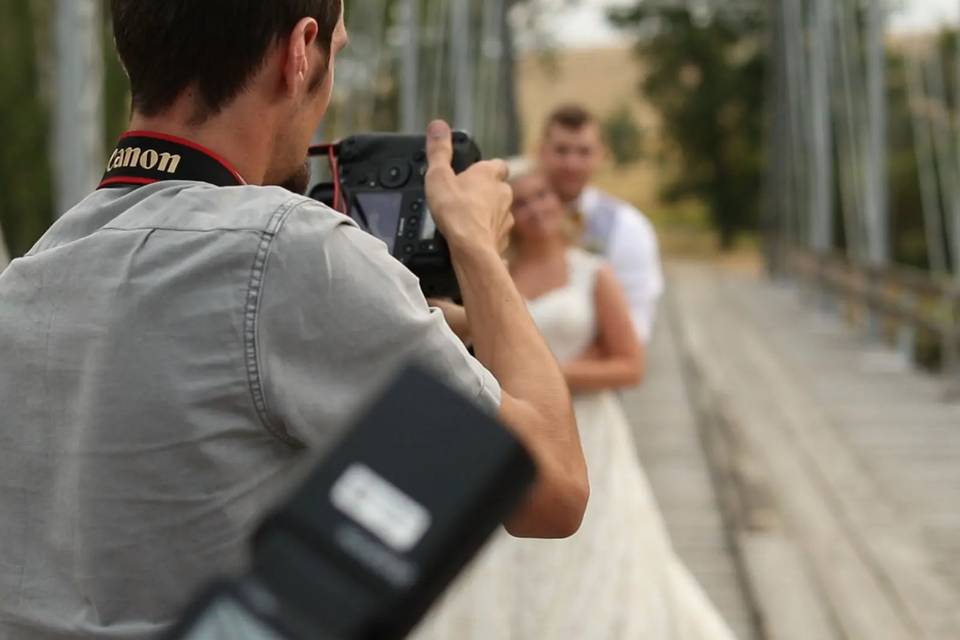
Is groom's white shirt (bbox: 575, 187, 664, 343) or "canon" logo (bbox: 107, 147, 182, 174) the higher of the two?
"canon" logo (bbox: 107, 147, 182, 174)

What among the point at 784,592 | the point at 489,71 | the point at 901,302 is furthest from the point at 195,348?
the point at 489,71

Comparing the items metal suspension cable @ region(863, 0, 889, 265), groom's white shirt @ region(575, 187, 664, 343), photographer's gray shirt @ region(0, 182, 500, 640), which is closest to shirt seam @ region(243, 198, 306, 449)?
photographer's gray shirt @ region(0, 182, 500, 640)

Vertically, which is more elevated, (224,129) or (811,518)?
(224,129)

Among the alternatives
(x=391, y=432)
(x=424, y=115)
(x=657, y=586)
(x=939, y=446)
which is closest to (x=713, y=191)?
(x=424, y=115)

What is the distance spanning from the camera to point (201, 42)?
126 centimetres

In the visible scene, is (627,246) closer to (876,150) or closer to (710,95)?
(876,150)

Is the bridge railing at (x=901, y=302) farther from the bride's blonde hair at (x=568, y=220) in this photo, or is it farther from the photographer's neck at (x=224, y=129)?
the photographer's neck at (x=224, y=129)

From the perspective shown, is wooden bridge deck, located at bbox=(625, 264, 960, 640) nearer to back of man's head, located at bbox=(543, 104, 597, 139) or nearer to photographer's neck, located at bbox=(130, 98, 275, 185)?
back of man's head, located at bbox=(543, 104, 597, 139)

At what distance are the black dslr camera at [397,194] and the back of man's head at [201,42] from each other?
261 mm

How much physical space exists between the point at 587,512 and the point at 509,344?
8.59 ft

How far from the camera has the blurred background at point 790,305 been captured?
529cm

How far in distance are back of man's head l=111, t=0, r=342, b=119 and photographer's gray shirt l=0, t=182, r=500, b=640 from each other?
8 cm

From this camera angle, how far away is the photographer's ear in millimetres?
1270

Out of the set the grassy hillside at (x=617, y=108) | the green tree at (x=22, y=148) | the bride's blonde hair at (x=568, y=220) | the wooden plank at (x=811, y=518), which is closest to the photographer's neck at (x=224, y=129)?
the bride's blonde hair at (x=568, y=220)
